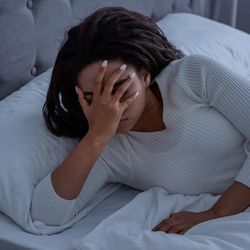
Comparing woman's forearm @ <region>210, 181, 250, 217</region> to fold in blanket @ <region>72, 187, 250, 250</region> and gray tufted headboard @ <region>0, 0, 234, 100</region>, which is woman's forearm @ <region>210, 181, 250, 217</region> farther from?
gray tufted headboard @ <region>0, 0, 234, 100</region>

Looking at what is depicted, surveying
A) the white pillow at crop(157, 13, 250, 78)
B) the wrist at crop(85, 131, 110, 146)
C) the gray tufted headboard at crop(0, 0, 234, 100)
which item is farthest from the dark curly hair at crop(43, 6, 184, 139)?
the white pillow at crop(157, 13, 250, 78)

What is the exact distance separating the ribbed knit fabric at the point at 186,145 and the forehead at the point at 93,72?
149mm

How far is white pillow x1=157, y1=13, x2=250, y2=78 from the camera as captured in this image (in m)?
1.82

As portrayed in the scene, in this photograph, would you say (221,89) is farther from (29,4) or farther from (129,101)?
(29,4)

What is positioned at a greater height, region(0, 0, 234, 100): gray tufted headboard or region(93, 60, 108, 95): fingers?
region(93, 60, 108, 95): fingers

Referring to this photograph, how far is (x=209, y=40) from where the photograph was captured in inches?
74.4

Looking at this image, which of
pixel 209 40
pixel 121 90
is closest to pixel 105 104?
pixel 121 90

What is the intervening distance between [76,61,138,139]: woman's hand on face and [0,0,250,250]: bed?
0.17m

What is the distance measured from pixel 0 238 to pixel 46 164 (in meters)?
0.20

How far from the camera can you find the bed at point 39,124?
1116 mm

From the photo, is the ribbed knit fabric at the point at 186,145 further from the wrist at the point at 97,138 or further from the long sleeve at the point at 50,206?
the wrist at the point at 97,138

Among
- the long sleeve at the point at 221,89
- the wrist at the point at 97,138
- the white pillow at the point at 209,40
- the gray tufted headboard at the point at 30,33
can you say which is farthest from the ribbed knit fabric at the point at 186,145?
the white pillow at the point at 209,40

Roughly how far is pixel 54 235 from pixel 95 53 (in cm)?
40

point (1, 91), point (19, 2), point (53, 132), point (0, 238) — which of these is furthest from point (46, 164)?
point (19, 2)
